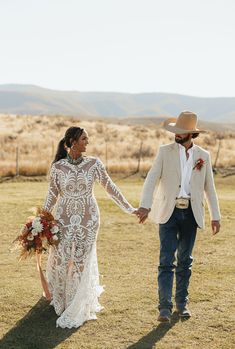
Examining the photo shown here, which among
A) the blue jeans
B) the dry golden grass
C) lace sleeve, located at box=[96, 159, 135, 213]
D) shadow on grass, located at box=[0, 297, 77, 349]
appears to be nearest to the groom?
the blue jeans

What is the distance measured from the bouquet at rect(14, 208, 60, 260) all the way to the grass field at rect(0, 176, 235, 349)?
82 centimetres

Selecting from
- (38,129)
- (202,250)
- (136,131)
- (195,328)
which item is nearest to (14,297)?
(195,328)

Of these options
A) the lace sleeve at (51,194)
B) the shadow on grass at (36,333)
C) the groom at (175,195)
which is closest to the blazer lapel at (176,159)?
the groom at (175,195)

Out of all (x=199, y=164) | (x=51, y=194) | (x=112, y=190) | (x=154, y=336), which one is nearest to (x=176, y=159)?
(x=199, y=164)

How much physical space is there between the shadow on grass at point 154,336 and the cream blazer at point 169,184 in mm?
1139

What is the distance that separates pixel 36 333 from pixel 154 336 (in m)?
1.26

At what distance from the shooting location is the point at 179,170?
6395 millimetres

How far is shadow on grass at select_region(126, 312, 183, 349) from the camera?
5.83 metres

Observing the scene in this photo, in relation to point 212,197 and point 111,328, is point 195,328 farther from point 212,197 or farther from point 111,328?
point 212,197

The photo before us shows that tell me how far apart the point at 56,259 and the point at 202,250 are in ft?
15.1

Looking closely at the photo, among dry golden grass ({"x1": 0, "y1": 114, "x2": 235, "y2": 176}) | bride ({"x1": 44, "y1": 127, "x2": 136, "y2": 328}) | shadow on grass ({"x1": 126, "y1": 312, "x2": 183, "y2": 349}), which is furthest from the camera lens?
dry golden grass ({"x1": 0, "y1": 114, "x2": 235, "y2": 176})

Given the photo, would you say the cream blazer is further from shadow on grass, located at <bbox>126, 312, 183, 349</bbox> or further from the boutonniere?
shadow on grass, located at <bbox>126, 312, 183, 349</bbox>

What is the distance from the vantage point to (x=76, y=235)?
6598mm

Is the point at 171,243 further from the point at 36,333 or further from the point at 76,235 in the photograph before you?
the point at 36,333
